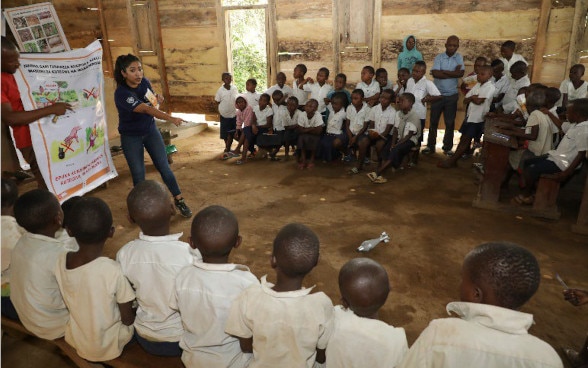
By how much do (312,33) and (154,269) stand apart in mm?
7545

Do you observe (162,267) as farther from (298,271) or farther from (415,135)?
(415,135)

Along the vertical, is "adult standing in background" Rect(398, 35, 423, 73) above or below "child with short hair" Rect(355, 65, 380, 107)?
above

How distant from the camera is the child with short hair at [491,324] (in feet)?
4.28

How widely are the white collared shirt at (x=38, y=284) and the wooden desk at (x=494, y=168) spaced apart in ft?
14.2

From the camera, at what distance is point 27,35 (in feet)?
17.9

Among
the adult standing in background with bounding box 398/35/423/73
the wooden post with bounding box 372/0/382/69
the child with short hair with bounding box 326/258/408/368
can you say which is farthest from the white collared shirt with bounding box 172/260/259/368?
the wooden post with bounding box 372/0/382/69

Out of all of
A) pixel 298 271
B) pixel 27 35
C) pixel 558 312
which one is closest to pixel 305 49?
pixel 27 35

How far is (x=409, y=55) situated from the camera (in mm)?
7367

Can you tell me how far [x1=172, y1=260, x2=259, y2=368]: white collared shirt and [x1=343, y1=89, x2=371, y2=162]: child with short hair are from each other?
4.75 metres

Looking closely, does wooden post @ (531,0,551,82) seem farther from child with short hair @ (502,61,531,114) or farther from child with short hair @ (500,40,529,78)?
child with short hair @ (502,61,531,114)

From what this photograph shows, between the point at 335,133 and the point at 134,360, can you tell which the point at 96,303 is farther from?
the point at 335,133

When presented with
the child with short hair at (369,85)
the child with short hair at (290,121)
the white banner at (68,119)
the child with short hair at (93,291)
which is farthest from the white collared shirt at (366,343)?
the child with short hair at (369,85)

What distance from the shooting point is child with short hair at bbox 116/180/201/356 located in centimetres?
196

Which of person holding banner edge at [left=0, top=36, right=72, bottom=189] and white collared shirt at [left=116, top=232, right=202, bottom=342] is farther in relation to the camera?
person holding banner edge at [left=0, top=36, right=72, bottom=189]
